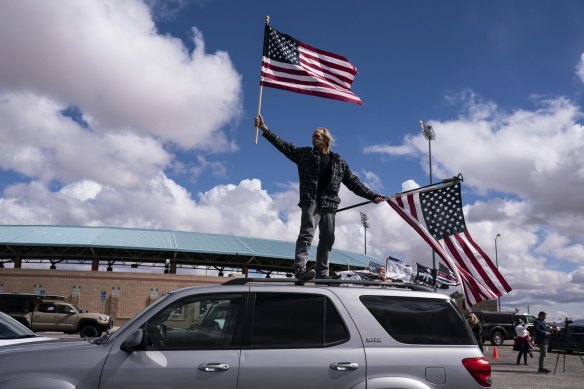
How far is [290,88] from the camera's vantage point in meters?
8.62

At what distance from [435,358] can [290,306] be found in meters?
1.29

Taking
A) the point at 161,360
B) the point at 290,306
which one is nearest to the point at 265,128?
the point at 290,306

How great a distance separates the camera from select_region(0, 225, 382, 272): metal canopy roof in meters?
46.2

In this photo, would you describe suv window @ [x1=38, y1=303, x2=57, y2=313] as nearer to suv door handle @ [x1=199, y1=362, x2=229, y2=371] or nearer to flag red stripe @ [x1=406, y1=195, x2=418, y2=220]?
flag red stripe @ [x1=406, y1=195, x2=418, y2=220]

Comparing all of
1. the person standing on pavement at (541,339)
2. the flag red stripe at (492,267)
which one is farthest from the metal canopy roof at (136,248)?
the flag red stripe at (492,267)

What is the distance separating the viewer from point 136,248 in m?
45.5

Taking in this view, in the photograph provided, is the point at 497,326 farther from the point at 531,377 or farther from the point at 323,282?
the point at 323,282

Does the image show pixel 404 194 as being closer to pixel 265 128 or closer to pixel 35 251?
pixel 265 128

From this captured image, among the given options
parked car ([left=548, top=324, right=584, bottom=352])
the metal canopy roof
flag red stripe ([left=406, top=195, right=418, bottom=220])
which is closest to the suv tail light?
flag red stripe ([left=406, top=195, right=418, bottom=220])

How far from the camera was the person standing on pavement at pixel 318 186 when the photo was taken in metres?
7.04

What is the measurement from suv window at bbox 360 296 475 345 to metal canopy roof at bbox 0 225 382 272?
136ft

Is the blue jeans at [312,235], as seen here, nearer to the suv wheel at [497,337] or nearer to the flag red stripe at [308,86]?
the flag red stripe at [308,86]

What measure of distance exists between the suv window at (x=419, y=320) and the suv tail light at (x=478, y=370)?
19 cm

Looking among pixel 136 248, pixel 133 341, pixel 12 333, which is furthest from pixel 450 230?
pixel 136 248
